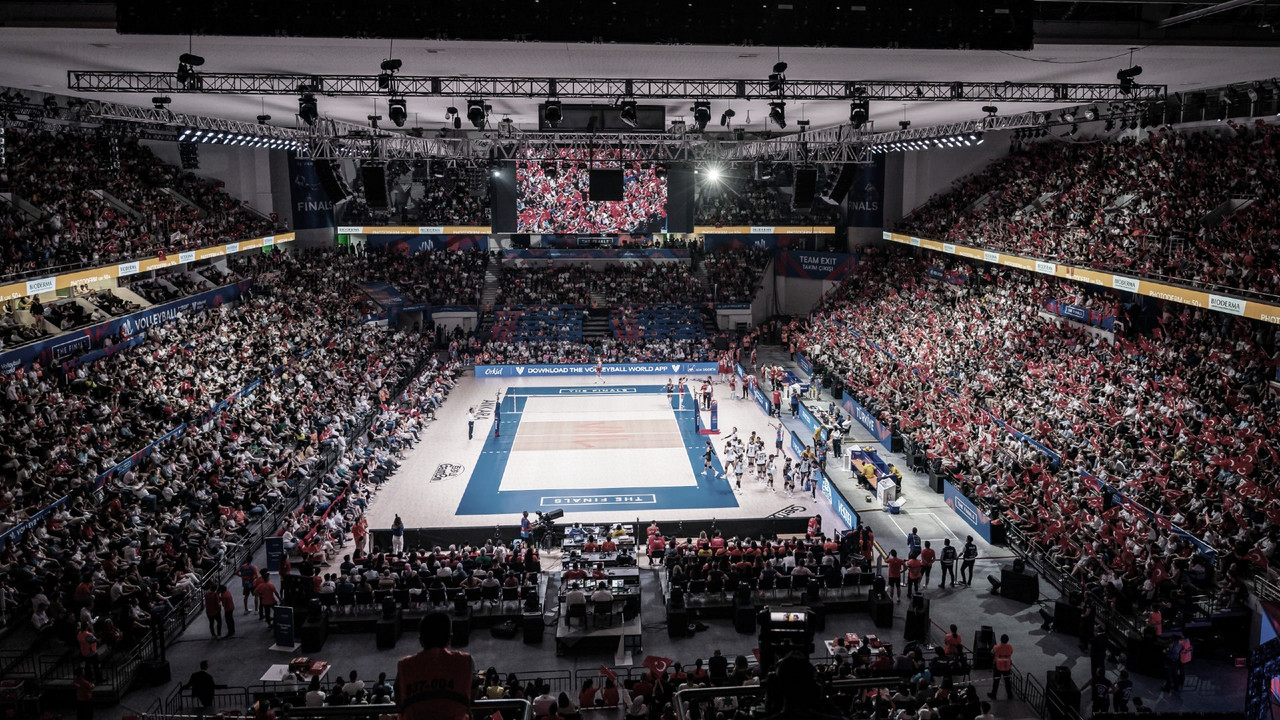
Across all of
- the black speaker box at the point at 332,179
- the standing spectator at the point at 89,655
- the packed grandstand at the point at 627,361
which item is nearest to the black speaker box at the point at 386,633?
the packed grandstand at the point at 627,361

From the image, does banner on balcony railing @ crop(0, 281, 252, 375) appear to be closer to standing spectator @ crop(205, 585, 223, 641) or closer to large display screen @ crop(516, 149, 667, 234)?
standing spectator @ crop(205, 585, 223, 641)

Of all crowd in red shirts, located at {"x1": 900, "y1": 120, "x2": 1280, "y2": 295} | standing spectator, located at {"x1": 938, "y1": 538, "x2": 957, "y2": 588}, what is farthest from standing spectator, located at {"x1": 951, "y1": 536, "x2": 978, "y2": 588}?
crowd in red shirts, located at {"x1": 900, "y1": 120, "x2": 1280, "y2": 295}

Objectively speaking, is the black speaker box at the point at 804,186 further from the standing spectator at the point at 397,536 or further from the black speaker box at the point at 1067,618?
the standing spectator at the point at 397,536

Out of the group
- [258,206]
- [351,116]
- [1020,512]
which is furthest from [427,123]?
[1020,512]

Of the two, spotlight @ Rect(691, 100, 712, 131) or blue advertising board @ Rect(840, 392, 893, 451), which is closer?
spotlight @ Rect(691, 100, 712, 131)

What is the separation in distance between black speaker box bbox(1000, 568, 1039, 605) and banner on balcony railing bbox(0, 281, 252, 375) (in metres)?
23.8

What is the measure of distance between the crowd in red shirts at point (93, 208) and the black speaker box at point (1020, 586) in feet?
82.0

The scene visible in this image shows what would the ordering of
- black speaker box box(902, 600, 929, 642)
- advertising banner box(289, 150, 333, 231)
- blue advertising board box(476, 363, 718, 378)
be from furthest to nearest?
advertising banner box(289, 150, 333, 231), blue advertising board box(476, 363, 718, 378), black speaker box box(902, 600, 929, 642)

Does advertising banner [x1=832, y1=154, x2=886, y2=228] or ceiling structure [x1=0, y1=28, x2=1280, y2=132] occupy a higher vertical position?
ceiling structure [x1=0, y1=28, x2=1280, y2=132]

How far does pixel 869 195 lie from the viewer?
48.5 metres

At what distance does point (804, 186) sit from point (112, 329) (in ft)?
70.2

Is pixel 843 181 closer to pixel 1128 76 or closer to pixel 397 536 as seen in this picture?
pixel 1128 76

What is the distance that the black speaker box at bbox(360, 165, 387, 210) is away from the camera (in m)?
24.7

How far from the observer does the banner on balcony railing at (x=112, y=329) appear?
22688 millimetres
